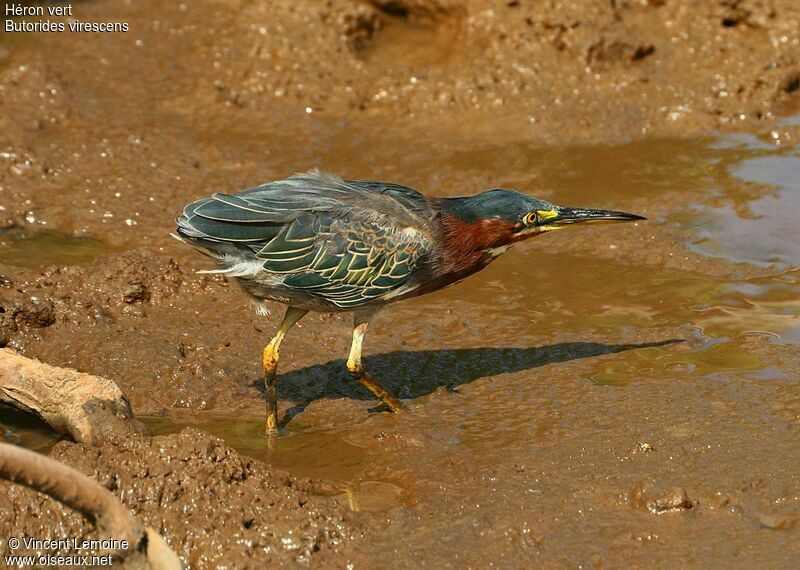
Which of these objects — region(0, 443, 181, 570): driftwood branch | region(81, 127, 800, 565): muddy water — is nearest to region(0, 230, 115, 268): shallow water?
region(81, 127, 800, 565): muddy water

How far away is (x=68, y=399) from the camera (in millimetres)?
5953

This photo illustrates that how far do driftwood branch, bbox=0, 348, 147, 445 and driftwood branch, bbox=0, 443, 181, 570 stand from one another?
1.38m

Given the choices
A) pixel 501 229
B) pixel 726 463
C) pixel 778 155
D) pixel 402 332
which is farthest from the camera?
pixel 778 155

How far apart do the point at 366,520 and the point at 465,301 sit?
292cm

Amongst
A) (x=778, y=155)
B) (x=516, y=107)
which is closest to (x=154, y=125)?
(x=516, y=107)

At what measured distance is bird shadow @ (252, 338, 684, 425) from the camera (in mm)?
7117

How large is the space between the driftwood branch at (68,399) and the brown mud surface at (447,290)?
9.1 inches

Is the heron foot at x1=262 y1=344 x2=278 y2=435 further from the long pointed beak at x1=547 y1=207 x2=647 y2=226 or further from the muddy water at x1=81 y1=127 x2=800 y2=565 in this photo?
the long pointed beak at x1=547 y1=207 x2=647 y2=226

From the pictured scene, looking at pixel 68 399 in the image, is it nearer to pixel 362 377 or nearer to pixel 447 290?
pixel 362 377

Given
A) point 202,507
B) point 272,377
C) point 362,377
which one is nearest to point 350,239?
point 362,377

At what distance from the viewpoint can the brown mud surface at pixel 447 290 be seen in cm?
538

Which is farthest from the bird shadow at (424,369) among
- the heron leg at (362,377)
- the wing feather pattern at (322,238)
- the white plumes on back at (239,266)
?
the white plumes on back at (239,266)

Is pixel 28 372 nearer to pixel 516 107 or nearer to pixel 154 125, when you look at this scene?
pixel 154 125

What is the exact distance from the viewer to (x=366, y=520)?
5426 mm
